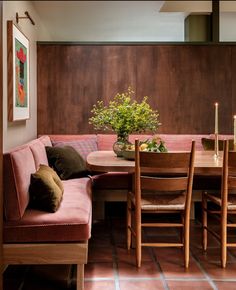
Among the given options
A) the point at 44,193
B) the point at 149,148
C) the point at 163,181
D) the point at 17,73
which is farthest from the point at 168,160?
the point at 17,73

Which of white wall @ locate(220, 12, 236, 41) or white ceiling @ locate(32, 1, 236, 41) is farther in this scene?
white ceiling @ locate(32, 1, 236, 41)

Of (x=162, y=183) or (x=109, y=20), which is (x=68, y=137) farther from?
(x=109, y=20)

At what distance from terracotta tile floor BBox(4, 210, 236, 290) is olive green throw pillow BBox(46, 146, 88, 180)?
85 centimetres

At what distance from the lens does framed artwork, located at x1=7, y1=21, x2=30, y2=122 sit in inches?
131

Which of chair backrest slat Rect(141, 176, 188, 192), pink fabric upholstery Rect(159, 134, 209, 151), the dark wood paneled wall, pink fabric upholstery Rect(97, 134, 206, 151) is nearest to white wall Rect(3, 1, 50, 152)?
the dark wood paneled wall

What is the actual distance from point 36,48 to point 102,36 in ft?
6.35

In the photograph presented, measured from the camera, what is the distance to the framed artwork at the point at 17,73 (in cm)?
332

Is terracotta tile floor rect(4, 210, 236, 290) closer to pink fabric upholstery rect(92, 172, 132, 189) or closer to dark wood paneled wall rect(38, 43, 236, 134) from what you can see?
pink fabric upholstery rect(92, 172, 132, 189)

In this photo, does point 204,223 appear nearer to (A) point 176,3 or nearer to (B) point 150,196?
(B) point 150,196

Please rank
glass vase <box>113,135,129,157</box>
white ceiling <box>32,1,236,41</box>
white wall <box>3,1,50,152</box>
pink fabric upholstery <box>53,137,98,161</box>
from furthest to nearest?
1. white ceiling <box>32,1,236,41</box>
2. pink fabric upholstery <box>53,137,98,161</box>
3. glass vase <box>113,135,129,157</box>
4. white wall <box>3,1,50,152</box>

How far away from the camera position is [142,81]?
4992mm

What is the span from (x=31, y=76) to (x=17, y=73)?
94 centimetres

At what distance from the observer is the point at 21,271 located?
274 cm

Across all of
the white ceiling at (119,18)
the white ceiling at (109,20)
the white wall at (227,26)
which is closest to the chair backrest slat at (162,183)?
the white wall at (227,26)
